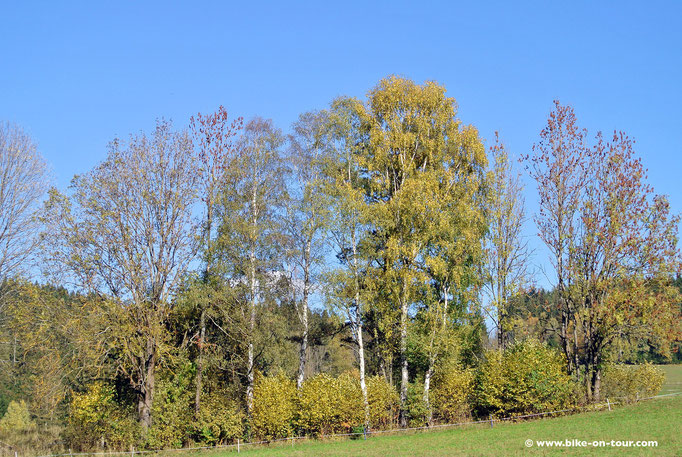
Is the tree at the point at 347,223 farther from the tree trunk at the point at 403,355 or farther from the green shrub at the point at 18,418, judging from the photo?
the green shrub at the point at 18,418

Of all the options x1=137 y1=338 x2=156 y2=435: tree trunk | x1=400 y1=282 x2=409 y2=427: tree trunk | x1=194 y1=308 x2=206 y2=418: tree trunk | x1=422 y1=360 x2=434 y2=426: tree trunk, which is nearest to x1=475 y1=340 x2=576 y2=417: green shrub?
x1=422 y1=360 x2=434 y2=426: tree trunk

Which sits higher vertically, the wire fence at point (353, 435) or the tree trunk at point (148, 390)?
the tree trunk at point (148, 390)

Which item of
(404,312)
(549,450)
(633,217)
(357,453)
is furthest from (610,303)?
(357,453)

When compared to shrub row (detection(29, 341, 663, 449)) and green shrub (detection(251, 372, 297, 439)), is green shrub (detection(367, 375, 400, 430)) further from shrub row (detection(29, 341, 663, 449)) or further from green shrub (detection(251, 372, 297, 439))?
green shrub (detection(251, 372, 297, 439))

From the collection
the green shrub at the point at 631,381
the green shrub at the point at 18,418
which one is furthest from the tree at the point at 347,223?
the green shrub at the point at 18,418

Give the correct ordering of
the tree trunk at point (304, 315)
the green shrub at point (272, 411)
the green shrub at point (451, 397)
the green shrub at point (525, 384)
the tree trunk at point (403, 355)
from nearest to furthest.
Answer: the green shrub at point (272, 411)
the green shrub at point (525, 384)
the tree trunk at point (403, 355)
the green shrub at point (451, 397)
the tree trunk at point (304, 315)

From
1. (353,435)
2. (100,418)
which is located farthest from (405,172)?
(100,418)

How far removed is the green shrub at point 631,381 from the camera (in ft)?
93.9

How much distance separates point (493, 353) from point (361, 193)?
1056 cm

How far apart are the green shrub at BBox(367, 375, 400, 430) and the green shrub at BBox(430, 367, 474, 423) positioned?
6.95ft

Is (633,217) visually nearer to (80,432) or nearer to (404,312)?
(404,312)

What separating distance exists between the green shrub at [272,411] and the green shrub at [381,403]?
3695mm

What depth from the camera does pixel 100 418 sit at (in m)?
24.1

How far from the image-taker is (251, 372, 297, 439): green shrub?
24469mm
